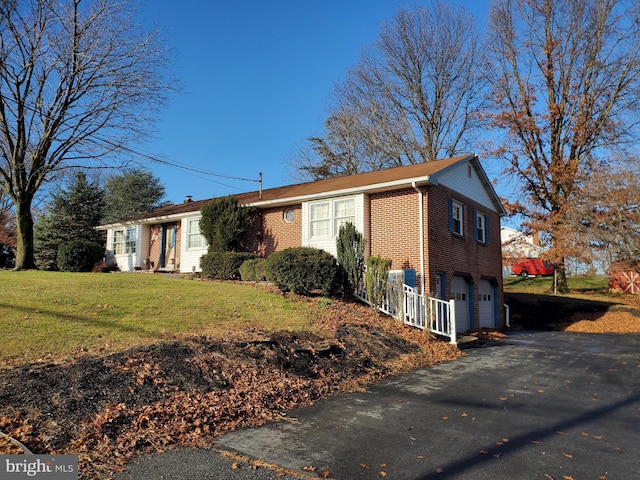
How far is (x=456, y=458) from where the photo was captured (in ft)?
14.3

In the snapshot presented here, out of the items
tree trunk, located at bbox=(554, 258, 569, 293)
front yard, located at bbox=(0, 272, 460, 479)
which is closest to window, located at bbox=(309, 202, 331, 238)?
front yard, located at bbox=(0, 272, 460, 479)

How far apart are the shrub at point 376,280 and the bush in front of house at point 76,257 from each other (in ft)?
46.3

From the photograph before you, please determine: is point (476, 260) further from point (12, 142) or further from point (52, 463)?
point (12, 142)

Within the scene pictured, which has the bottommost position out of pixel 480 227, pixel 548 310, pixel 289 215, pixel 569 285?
pixel 548 310

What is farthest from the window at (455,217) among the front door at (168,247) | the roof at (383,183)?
the front door at (168,247)

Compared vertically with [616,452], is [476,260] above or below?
above

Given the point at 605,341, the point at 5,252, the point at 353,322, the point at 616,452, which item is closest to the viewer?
the point at 616,452

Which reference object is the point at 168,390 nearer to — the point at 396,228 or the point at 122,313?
the point at 122,313

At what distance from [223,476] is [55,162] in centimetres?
1800

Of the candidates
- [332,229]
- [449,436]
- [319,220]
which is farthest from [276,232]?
[449,436]

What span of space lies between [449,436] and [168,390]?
3.39 m

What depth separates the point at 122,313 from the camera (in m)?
9.02

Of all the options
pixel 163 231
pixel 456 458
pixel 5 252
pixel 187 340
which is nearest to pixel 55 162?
pixel 163 231

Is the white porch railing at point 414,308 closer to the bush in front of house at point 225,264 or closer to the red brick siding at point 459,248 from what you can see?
the red brick siding at point 459,248
